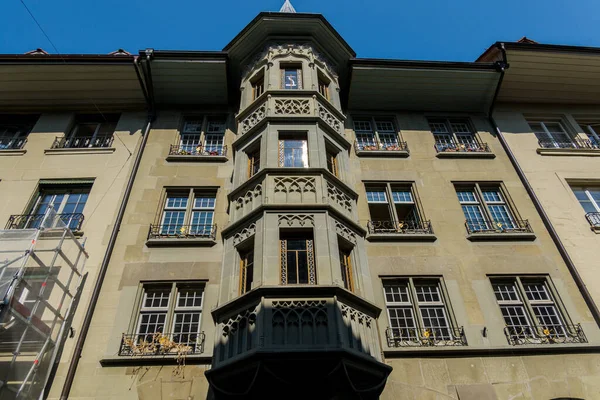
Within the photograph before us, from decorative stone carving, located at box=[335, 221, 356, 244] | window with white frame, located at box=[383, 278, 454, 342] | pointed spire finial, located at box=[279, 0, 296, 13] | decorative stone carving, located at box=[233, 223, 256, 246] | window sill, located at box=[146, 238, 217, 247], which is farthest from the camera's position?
pointed spire finial, located at box=[279, 0, 296, 13]

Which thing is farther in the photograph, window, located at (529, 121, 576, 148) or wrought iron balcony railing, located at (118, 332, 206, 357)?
window, located at (529, 121, 576, 148)

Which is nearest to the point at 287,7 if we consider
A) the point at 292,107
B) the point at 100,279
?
the point at 292,107

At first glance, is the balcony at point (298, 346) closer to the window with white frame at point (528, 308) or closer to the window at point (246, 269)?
the window at point (246, 269)

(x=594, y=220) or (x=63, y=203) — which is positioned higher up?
(x=63, y=203)

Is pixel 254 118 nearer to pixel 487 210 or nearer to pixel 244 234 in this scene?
pixel 244 234

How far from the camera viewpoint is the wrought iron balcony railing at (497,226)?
13477 mm

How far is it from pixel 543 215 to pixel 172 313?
41.2 feet

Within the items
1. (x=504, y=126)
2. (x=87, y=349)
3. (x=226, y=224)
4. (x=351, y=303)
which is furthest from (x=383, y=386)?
(x=504, y=126)

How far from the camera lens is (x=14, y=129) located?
55.6 ft

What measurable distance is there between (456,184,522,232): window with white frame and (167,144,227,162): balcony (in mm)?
9090

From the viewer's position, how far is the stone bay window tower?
8.77m

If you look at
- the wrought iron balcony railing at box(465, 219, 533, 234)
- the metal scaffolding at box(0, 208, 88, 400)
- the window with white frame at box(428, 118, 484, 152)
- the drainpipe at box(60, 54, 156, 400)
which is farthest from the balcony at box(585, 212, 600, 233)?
the metal scaffolding at box(0, 208, 88, 400)

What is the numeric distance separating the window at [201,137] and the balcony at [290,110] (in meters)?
1.60

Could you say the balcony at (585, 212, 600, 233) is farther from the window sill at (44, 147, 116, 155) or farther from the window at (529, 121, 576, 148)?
the window sill at (44, 147, 116, 155)
